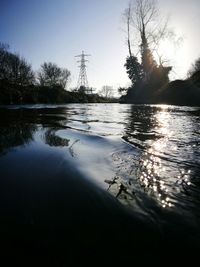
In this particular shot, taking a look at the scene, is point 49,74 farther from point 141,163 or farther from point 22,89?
point 141,163

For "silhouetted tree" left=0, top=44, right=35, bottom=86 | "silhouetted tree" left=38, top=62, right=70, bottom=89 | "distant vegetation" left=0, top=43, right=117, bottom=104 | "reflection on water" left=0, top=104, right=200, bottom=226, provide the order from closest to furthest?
"reflection on water" left=0, top=104, right=200, bottom=226, "distant vegetation" left=0, top=43, right=117, bottom=104, "silhouetted tree" left=0, top=44, right=35, bottom=86, "silhouetted tree" left=38, top=62, right=70, bottom=89

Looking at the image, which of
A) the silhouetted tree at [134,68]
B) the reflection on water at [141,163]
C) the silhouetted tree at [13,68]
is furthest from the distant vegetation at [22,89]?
the reflection on water at [141,163]

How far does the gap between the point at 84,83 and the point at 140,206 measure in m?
65.3

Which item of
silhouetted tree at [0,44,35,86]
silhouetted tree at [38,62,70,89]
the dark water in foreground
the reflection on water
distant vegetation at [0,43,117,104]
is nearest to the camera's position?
the dark water in foreground

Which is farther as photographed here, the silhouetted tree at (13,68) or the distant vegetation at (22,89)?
the silhouetted tree at (13,68)

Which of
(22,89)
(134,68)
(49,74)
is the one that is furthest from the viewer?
(49,74)

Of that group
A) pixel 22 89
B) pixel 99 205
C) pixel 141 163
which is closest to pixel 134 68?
pixel 22 89

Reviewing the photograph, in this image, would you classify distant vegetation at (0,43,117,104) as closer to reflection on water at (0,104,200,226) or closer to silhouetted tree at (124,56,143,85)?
silhouetted tree at (124,56,143,85)

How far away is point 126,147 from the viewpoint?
564cm

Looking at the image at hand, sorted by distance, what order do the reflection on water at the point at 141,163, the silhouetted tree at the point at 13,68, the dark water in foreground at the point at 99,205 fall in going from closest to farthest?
the dark water in foreground at the point at 99,205 < the reflection on water at the point at 141,163 < the silhouetted tree at the point at 13,68

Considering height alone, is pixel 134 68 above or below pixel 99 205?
above

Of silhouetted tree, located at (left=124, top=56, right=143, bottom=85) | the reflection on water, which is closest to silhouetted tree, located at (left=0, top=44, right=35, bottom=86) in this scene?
silhouetted tree, located at (left=124, top=56, right=143, bottom=85)

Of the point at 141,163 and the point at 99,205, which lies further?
the point at 141,163

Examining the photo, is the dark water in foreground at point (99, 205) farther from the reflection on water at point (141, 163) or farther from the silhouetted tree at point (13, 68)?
the silhouetted tree at point (13, 68)
